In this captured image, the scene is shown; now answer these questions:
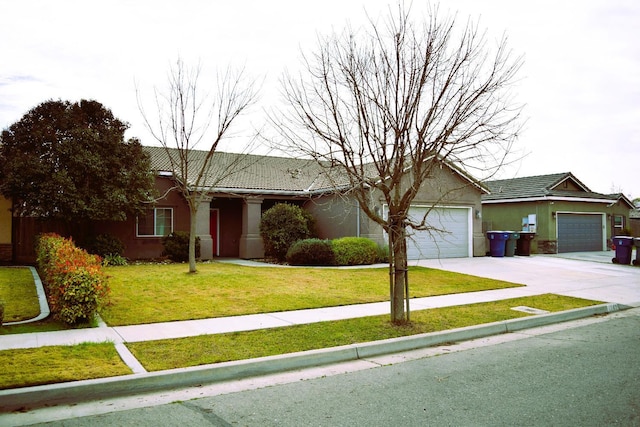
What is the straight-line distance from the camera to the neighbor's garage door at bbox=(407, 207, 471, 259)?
2084cm

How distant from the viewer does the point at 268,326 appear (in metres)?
8.25

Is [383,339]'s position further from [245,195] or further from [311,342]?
[245,195]

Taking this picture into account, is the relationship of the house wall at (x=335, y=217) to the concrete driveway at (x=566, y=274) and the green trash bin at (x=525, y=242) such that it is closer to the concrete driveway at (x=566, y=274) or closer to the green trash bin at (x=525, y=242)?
the concrete driveway at (x=566, y=274)

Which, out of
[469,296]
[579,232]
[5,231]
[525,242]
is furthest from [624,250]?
[5,231]

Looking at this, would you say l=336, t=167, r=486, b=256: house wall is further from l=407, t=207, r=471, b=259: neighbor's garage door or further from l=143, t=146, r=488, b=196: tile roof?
l=143, t=146, r=488, b=196: tile roof

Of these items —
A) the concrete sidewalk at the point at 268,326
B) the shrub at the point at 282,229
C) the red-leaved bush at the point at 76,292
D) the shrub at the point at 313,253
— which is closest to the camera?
the concrete sidewalk at the point at 268,326

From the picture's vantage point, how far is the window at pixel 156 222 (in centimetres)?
2023

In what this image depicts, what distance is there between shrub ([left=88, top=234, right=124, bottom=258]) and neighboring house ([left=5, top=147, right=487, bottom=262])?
1177 millimetres

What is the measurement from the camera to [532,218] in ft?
85.7

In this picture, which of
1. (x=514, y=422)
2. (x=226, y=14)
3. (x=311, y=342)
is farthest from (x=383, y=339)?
(x=226, y=14)

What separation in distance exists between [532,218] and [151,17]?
2171cm

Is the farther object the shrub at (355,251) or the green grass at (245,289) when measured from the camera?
the shrub at (355,251)

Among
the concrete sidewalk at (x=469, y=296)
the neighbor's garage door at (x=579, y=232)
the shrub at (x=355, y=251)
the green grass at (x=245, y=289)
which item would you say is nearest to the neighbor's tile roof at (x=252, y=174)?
the shrub at (x=355, y=251)

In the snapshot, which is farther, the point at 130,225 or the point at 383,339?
the point at 130,225
